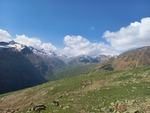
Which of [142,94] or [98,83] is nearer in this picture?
[142,94]

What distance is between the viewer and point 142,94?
5178cm

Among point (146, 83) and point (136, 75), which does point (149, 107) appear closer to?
point (146, 83)

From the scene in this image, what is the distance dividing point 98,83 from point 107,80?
327 cm

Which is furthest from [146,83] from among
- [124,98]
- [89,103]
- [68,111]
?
[68,111]

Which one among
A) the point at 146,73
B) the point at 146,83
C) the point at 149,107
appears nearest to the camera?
the point at 149,107

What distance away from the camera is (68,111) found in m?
44.4

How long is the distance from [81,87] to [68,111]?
3055cm

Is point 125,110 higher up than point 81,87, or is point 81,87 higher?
point 81,87

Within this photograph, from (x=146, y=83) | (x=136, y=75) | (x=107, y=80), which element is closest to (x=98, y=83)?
(x=107, y=80)

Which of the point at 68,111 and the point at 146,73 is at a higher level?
the point at 146,73

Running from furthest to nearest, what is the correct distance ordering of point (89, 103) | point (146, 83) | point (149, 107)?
point (146, 83)
point (89, 103)
point (149, 107)

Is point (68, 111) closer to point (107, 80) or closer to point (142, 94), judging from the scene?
point (142, 94)

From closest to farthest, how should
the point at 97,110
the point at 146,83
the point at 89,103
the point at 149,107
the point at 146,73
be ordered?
the point at 149,107 → the point at 97,110 → the point at 89,103 → the point at 146,83 → the point at 146,73

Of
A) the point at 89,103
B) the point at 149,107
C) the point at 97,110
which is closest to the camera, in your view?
the point at 149,107
